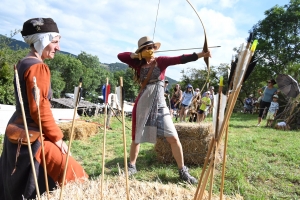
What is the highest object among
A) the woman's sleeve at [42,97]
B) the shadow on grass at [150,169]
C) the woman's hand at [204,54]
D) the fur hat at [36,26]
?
the woman's hand at [204,54]

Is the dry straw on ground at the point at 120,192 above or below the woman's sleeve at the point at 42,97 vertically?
below

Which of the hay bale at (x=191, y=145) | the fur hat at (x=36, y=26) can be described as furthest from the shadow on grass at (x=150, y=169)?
the fur hat at (x=36, y=26)

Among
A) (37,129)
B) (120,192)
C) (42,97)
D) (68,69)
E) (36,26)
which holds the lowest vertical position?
(120,192)

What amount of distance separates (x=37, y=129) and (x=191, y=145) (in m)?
2.51

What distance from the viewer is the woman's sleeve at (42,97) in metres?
1.70

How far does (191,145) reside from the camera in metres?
3.89

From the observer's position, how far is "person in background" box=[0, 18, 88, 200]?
174 cm

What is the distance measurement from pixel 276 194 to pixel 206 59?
1557 mm

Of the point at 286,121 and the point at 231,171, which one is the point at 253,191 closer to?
the point at 231,171

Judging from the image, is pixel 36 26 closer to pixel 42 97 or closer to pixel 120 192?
pixel 42 97

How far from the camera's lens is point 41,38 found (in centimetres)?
183

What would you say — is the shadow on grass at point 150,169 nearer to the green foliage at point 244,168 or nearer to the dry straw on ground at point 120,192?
the green foliage at point 244,168

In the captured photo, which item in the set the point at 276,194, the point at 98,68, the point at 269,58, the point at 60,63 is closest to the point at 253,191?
the point at 276,194

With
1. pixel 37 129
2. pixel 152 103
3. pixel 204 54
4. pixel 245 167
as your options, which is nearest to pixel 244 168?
pixel 245 167
